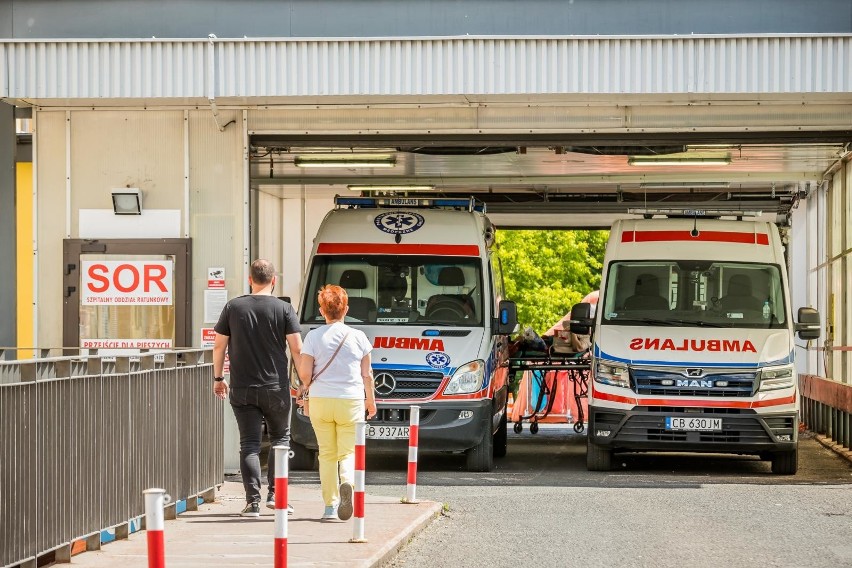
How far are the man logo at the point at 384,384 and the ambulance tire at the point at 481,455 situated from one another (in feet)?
3.79

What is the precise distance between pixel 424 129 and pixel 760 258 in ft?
13.0

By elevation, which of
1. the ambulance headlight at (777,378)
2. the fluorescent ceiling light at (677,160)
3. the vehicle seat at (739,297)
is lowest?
the ambulance headlight at (777,378)

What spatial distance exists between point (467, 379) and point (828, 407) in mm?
7914

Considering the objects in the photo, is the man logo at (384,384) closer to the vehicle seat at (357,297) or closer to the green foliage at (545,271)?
the vehicle seat at (357,297)


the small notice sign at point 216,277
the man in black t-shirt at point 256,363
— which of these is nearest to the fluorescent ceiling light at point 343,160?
the small notice sign at point 216,277

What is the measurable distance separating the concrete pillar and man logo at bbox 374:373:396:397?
418cm

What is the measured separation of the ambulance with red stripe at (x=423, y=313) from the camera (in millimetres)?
14695

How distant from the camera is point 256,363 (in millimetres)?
10508

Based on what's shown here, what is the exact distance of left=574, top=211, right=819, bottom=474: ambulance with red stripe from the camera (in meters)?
14.7

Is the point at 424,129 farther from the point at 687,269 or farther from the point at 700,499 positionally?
the point at 700,499

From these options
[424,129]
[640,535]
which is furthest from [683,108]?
[640,535]

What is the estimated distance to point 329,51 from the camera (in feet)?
47.5

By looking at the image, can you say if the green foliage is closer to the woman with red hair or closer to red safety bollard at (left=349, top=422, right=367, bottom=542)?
the woman with red hair

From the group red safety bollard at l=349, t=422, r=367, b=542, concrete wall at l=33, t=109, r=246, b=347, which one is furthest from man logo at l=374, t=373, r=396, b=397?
red safety bollard at l=349, t=422, r=367, b=542
